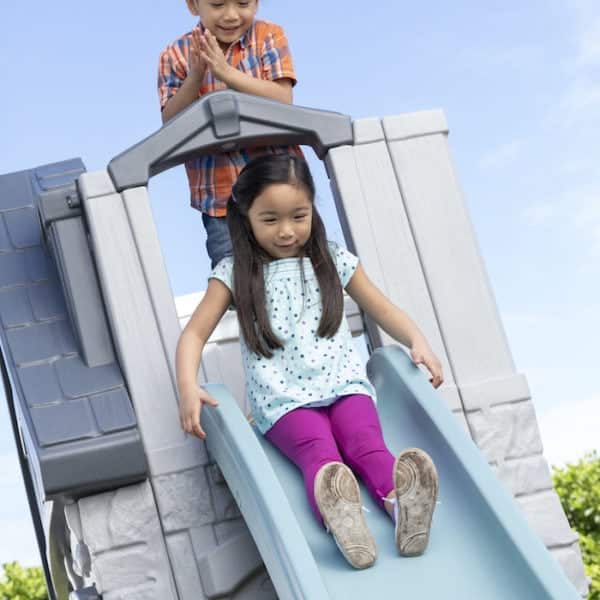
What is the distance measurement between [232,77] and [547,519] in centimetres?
194

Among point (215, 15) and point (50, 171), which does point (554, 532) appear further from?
point (50, 171)

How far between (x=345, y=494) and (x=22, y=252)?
1.92m

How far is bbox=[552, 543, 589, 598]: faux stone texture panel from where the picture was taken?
3838 millimetres

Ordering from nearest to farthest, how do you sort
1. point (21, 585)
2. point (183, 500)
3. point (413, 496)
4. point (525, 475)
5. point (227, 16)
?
point (413, 496), point (183, 500), point (525, 475), point (227, 16), point (21, 585)

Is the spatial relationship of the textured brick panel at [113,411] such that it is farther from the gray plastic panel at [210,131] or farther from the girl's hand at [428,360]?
the girl's hand at [428,360]

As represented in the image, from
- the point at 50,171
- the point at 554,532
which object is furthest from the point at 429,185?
the point at 50,171

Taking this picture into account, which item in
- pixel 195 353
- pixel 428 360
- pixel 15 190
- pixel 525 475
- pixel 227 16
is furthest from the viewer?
pixel 15 190

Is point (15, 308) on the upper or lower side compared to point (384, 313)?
upper

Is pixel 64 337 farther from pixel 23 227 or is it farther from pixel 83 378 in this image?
pixel 23 227

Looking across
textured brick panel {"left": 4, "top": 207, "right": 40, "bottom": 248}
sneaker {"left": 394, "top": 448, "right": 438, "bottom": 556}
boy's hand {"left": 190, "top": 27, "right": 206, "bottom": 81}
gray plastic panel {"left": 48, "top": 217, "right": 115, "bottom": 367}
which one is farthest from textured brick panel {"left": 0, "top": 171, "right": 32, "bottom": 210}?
sneaker {"left": 394, "top": 448, "right": 438, "bottom": 556}

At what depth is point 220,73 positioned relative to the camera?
4035 mm

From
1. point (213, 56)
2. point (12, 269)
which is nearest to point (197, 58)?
point (213, 56)

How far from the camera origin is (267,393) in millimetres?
3449

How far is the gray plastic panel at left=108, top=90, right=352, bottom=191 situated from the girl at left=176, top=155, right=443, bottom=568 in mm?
386
